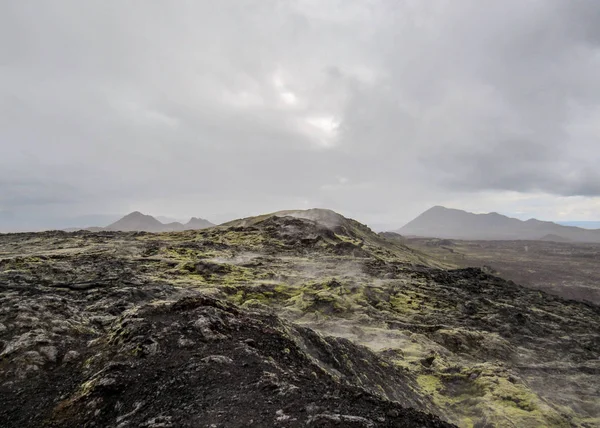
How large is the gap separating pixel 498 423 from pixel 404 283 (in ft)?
64.5

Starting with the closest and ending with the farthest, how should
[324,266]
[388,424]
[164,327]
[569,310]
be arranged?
[388,424]
[164,327]
[569,310]
[324,266]

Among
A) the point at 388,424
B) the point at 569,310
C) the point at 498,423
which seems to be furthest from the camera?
the point at 569,310

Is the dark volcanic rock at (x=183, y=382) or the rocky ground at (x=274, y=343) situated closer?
the dark volcanic rock at (x=183, y=382)

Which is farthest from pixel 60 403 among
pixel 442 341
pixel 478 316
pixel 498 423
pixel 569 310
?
pixel 569 310

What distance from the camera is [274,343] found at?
1017 cm

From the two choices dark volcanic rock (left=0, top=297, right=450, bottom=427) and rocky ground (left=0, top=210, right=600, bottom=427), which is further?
rocky ground (left=0, top=210, right=600, bottom=427)

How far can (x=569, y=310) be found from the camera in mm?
31844

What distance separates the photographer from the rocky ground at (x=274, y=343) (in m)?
7.25

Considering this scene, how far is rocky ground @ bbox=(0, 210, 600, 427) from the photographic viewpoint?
7.25 m

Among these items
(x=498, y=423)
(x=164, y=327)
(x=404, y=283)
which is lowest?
(x=498, y=423)

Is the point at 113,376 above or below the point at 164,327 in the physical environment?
below

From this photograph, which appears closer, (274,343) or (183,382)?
(183,382)

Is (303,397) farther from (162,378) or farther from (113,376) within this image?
(113,376)

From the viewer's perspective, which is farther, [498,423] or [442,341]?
[442,341]
